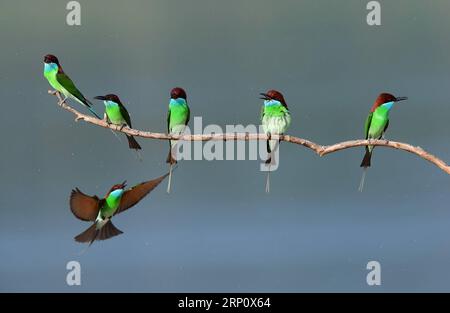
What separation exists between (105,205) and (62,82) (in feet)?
1.99

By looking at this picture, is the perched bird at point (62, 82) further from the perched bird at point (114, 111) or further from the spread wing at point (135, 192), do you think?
the spread wing at point (135, 192)

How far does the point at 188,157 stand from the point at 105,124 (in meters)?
0.38

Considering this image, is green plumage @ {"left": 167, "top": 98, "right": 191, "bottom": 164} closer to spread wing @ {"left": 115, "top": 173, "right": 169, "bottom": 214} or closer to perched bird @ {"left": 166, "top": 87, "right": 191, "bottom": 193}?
perched bird @ {"left": 166, "top": 87, "right": 191, "bottom": 193}

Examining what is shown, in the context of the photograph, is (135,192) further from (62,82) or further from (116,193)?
(62,82)

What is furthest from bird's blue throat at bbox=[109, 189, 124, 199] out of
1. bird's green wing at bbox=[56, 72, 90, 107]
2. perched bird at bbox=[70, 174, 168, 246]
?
bird's green wing at bbox=[56, 72, 90, 107]

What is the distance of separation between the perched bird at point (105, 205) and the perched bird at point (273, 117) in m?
0.50

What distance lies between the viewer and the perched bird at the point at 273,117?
2922 mm

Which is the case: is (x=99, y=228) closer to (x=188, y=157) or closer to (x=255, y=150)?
(x=188, y=157)

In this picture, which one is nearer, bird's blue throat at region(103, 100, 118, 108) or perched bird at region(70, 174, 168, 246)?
perched bird at region(70, 174, 168, 246)

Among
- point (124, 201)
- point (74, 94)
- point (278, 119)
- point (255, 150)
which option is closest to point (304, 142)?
point (278, 119)

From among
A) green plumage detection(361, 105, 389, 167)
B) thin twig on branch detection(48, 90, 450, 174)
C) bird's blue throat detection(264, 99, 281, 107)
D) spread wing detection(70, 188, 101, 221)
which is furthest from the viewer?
green plumage detection(361, 105, 389, 167)

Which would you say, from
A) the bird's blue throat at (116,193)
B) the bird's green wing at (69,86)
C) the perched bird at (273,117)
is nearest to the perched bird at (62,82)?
the bird's green wing at (69,86)

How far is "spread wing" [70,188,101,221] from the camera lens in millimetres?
2855

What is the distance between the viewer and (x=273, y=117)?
2.94 metres
